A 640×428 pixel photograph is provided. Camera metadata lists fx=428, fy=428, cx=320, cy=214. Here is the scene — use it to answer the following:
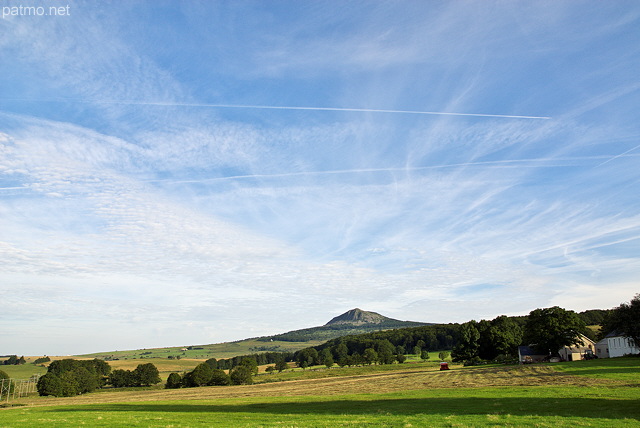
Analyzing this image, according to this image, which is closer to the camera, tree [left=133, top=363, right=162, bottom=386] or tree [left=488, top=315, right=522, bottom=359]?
tree [left=488, top=315, right=522, bottom=359]

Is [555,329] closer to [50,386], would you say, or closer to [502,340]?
[502,340]

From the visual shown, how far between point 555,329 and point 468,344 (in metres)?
28.5

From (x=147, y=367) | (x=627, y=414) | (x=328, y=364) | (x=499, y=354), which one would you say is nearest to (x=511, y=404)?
(x=627, y=414)

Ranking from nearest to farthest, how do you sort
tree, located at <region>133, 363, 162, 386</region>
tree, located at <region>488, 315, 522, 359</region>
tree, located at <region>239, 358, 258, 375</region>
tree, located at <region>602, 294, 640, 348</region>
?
tree, located at <region>602, 294, 640, 348</region>
tree, located at <region>488, 315, 522, 359</region>
tree, located at <region>239, 358, 258, 375</region>
tree, located at <region>133, 363, 162, 386</region>

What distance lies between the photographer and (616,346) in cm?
10250

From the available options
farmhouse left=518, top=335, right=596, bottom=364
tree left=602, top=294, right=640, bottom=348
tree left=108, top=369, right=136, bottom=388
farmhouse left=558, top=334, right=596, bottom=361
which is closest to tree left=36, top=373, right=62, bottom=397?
tree left=108, top=369, right=136, bottom=388

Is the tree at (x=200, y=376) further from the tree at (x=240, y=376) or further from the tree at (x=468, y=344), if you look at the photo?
the tree at (x=468, y=344)

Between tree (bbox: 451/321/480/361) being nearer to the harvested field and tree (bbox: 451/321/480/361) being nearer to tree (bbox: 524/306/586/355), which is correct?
tree (bbox: 524/306/586/355)

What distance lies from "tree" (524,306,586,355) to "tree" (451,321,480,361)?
2020 cm

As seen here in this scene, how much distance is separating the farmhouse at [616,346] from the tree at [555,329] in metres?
6.88

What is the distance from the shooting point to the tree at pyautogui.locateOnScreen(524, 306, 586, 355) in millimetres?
101250

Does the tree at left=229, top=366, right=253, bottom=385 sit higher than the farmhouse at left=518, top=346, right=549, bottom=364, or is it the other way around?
the farmhouse at left=518, top=346, right=549, bottom=364

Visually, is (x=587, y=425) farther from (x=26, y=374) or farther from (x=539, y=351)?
(x=26, y=374)

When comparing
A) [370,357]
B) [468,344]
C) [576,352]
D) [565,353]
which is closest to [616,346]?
[576,352]
